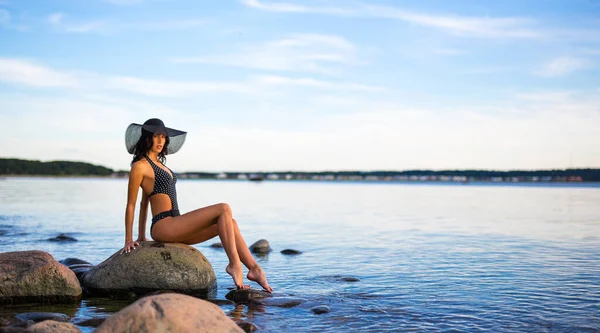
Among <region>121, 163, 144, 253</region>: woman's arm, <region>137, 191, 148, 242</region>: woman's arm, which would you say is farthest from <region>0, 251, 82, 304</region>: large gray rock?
<region>137, 191, 148, 242</region>: woman's arm

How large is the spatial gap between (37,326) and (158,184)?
3992 millimetres

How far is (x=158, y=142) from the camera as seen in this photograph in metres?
11.1

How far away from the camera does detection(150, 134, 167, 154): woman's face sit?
11062 mm

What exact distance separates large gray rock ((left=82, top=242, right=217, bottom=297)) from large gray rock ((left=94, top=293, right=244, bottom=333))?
472 cm

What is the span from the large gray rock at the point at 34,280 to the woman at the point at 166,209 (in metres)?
1.16

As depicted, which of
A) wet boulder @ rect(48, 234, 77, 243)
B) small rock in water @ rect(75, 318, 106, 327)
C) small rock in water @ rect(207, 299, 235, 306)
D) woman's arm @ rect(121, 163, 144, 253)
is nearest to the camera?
small rock in water @ rect(75, 318, 106, 327)

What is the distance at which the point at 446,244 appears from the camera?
20953mm

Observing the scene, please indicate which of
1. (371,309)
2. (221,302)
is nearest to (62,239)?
(221,302)

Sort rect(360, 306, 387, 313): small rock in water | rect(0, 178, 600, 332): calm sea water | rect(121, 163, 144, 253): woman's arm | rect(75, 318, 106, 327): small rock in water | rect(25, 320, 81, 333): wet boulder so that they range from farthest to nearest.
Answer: rect(121, 163, 144, 253): woman's arm
rect(360, 306, 387, 313): small rock in water
rect(0, 178, 600, 332): calm sea water
rect(75, 318, 106, 327): small rock in water
rect(25, 320, 81, 333): wet boulder

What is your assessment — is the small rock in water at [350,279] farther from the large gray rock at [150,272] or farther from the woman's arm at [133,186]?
the woman's arm at [133,186]

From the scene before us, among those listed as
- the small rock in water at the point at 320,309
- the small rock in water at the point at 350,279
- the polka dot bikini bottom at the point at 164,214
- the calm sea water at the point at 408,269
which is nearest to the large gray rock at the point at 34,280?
the calm sea water at the point at 408,269

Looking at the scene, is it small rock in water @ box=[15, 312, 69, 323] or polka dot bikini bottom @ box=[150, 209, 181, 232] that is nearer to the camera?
small rock in water @ box=[15, 312, 69, 323]

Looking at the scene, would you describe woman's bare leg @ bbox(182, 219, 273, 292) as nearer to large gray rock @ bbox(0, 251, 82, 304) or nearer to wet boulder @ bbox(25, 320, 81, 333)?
large gray rock @ bbox(0, 251, 82, 304)

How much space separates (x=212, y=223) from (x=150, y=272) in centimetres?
151
